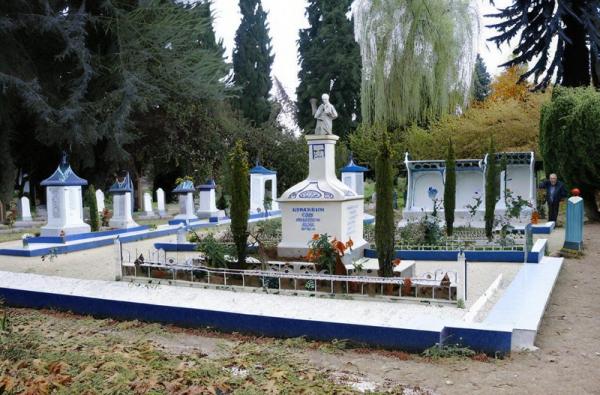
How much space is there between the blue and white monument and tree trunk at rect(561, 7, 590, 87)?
1240 cm

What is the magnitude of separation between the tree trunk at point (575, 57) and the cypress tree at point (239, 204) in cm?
1489

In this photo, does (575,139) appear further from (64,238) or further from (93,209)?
(64,238)

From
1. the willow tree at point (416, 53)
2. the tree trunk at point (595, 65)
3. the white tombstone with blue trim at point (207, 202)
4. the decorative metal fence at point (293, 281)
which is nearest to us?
the decorative metal fence at point (293, 281)

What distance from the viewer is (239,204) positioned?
923cm

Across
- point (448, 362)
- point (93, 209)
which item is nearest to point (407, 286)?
point (448, 362)

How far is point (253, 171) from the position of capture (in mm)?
24328

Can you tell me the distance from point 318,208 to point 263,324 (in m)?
4.86

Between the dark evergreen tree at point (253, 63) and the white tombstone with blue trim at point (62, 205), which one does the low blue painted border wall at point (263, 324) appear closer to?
the white tombstone with blue trim at point (62, 205)

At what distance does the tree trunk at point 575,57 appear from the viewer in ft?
62.1

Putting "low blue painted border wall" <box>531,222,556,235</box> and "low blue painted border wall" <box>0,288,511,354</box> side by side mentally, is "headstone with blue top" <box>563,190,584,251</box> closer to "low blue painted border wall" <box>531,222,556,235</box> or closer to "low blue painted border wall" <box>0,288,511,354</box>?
"low blue painted border wall" <box>531,222,556,235</box>

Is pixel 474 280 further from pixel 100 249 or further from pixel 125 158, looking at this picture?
pixel 125 158

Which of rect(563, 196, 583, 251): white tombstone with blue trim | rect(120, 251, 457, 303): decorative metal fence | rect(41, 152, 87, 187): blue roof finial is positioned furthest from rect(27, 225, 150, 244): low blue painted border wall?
rect(563, 196, 583, 251): white tombstone with blue trim

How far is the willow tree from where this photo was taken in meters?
23.0

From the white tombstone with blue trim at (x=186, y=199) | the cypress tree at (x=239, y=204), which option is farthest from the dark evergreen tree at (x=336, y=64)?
the cypress tree at (x=239, y=204)
